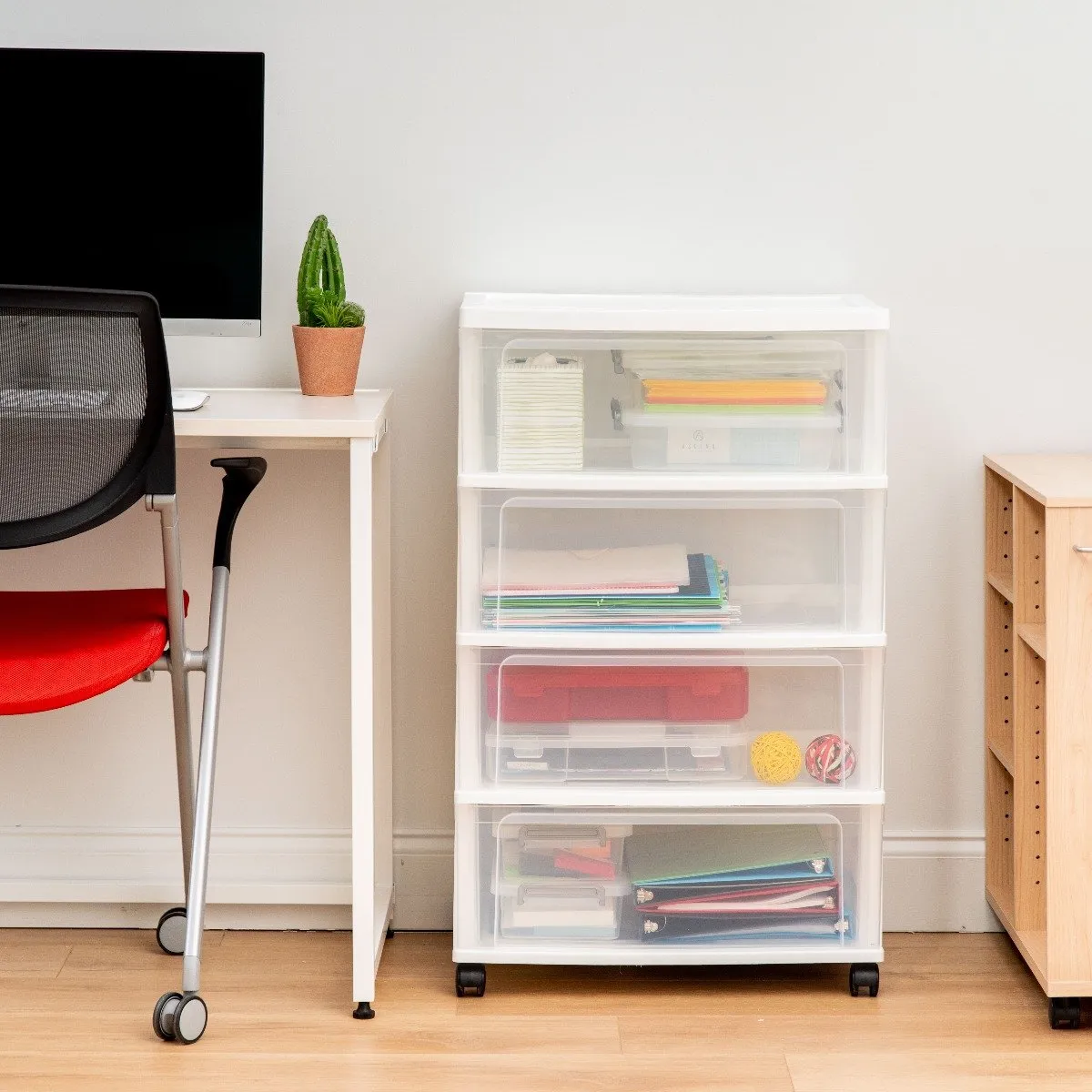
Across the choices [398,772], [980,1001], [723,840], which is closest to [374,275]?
[398,772]

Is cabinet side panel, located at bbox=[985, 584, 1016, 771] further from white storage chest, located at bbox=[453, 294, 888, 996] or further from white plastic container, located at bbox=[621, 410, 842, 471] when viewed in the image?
white plastic container, located at bbox=[621, 410, 842, 471]

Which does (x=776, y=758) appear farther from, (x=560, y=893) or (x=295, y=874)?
(x=295, y=874)

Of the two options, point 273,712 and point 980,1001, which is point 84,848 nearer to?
point 273,712

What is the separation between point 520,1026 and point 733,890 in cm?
36

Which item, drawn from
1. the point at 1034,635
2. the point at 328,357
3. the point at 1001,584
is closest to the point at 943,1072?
the point at 1034,635

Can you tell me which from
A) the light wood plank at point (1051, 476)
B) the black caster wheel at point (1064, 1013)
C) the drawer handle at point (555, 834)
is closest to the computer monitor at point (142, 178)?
the drawer handle at point (555, 834)

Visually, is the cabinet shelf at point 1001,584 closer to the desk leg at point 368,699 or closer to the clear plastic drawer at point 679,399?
the clear plastic drawer at point 679,399

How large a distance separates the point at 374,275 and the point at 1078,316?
1103 millimetres

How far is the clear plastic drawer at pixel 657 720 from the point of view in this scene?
191 centimetres

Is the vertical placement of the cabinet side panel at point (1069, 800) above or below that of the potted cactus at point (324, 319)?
below

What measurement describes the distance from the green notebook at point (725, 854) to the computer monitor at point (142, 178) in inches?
37.1

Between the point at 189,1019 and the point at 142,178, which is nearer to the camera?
the point at 189,1019

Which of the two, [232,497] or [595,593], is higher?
[232,497]

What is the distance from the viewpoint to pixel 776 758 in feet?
6.29
